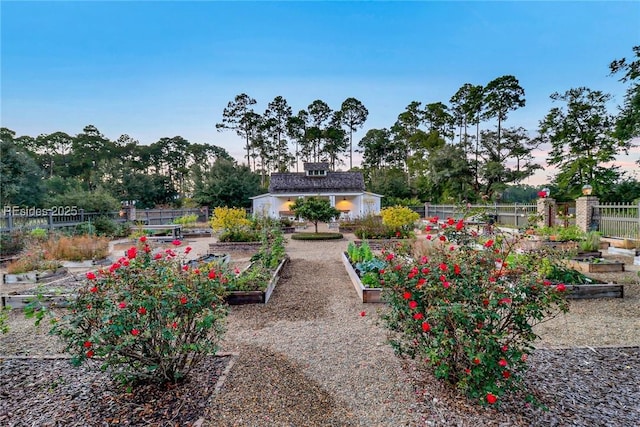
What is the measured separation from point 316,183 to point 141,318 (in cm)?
2436

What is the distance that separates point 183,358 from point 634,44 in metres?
23.7

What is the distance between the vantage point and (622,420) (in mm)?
2121

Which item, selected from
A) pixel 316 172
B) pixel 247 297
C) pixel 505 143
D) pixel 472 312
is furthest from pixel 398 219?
pixel 505 143

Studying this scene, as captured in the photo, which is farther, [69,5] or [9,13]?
[69,5]

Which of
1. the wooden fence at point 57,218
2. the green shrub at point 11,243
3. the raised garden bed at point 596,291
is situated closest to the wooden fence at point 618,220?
the raised garden bed at point 596,291

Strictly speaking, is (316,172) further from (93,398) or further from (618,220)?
(93,398)

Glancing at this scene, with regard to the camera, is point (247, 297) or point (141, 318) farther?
point (247, 297)

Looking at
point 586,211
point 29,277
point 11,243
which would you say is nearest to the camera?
point 29,277

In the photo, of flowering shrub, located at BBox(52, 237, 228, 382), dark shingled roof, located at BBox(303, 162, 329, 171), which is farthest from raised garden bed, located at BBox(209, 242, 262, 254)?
dark shingled roof, located at BBox(303, 162, 329, 171)

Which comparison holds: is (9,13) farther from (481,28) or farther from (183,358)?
(481,28)

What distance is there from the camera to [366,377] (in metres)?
2.73

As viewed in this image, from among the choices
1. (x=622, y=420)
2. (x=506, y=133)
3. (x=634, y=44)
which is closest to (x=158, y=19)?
(x=622, y=420)

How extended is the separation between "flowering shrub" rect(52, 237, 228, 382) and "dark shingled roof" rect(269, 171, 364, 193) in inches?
915

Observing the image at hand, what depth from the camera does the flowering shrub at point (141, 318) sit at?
2.04 m
